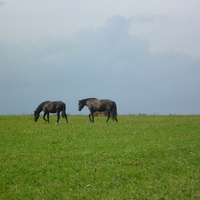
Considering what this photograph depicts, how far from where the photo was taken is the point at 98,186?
29.4 feet

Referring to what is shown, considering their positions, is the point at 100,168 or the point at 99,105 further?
the point at 99,105

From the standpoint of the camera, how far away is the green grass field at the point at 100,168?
8.57 m

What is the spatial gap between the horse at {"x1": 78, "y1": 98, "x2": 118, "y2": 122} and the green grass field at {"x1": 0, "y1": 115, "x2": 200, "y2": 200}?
10.2 meters

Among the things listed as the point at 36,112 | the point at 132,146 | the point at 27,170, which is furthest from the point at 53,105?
the point at 27,170

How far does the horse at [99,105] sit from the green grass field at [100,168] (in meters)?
10.2

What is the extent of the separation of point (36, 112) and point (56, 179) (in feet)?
62.3

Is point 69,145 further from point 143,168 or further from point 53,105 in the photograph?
point 53,105

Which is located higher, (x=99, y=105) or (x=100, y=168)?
(x=99, y=105)

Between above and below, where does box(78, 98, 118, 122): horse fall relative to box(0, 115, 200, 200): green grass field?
above

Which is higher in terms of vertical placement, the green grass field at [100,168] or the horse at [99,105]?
the horse at [99,105]

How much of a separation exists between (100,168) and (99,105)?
17743mm

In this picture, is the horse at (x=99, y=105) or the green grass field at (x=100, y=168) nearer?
the green grass field at (x=100, y=168)

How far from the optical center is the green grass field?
857 centimetres

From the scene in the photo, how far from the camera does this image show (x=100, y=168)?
1066 cm
